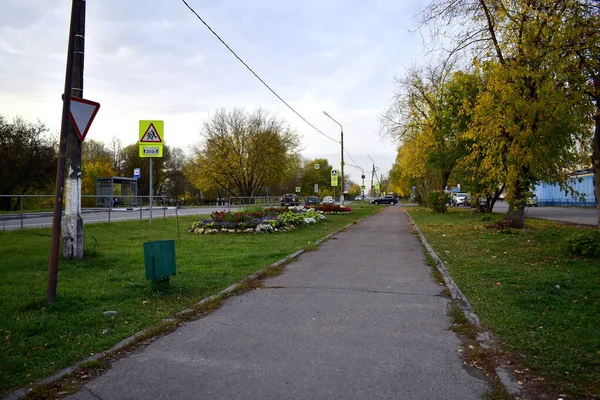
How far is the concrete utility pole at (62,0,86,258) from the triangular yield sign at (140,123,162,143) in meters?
4.20

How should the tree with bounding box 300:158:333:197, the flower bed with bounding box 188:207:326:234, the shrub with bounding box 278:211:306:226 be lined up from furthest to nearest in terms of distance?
the tree with bounding box 300:158:333:197
the shrub with bounding box 278:211:306:226
the flower bed with bounding box 188:207:326:234

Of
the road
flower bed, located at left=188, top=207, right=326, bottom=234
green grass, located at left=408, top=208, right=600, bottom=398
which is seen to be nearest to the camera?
green grass, located at left=408, top=208, right=600, bottom=398

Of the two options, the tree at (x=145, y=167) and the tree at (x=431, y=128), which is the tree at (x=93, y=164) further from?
the tree at (x=431, y=128)

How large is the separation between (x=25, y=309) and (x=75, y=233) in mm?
3384

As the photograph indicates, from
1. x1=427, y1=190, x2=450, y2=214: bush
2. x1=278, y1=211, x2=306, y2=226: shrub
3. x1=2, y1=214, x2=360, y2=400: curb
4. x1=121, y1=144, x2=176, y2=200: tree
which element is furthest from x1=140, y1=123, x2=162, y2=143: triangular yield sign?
x1=121, y1=144, x2=176, y2=200: tree

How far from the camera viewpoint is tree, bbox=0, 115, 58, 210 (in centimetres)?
3434

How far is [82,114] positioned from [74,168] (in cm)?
257

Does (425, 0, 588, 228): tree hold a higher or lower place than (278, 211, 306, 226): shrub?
higher

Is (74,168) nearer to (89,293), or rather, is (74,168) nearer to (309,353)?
(89,293)

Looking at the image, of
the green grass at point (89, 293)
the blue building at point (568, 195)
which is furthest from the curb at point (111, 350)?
the blue building at point (568, 195)

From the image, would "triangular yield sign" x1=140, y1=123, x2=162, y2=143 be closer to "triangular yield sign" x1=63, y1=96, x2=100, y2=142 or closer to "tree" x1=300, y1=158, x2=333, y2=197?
"triangular yield sign" x1=63, y1=96, x2=100, y2=142

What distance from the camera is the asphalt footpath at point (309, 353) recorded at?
3582mm

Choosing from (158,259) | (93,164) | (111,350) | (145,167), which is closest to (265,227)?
(158,259)

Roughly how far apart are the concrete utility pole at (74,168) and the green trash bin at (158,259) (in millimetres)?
2807
